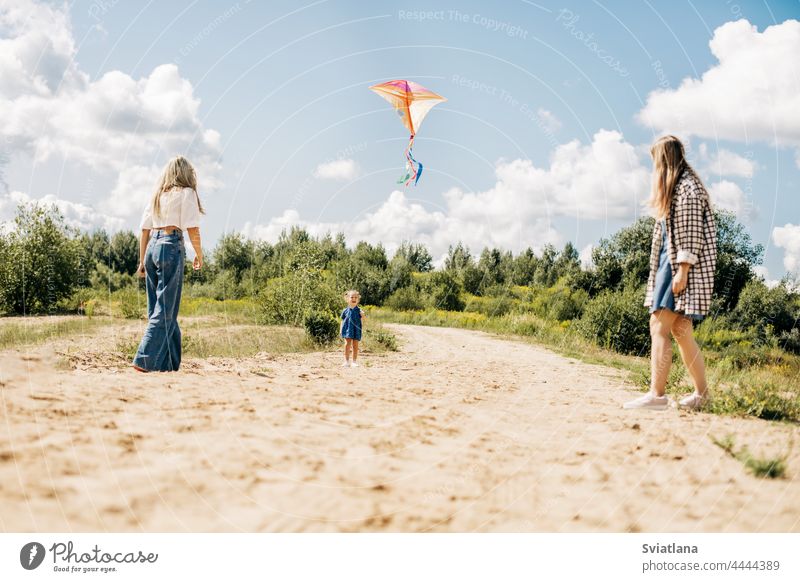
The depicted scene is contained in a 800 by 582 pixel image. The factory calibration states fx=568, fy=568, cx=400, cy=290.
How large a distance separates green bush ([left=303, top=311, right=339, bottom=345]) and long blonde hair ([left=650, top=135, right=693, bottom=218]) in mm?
7904

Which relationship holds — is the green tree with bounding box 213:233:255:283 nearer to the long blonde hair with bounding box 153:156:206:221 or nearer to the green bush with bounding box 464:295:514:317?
the green bush with bounding box 464:295:514:317

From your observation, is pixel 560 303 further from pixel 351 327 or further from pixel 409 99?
pixel 351 327

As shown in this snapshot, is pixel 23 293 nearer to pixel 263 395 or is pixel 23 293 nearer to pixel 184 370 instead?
Answer: pixel 184 370

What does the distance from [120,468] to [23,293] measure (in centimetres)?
1392

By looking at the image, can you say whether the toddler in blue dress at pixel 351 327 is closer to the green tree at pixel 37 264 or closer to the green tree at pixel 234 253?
the green tree at pixel 37 264

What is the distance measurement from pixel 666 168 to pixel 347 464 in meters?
3.16

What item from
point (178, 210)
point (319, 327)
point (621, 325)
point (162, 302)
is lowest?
point (319, 327)

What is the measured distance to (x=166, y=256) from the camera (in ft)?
17.9

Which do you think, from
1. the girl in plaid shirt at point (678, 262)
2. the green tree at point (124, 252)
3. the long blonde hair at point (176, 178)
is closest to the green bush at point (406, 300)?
the long blonde hair at point (176, 178)

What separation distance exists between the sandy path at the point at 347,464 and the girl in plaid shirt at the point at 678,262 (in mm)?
409

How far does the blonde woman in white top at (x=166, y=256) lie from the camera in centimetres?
537

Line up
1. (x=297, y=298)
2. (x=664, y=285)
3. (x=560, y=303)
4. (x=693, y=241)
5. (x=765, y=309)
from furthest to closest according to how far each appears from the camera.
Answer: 1. (x=560, y=303)
2. (x=765, y=309)
3. (x=297, y=298)
4. (x=664, y=285)
5. (x=693, y=241)

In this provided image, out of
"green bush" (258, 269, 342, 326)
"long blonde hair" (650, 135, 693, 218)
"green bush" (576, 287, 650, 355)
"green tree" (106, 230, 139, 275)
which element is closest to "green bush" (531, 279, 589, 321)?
"green bush" (576, 287, 650, 355)

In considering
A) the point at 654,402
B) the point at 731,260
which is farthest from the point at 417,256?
the point at 654,402
